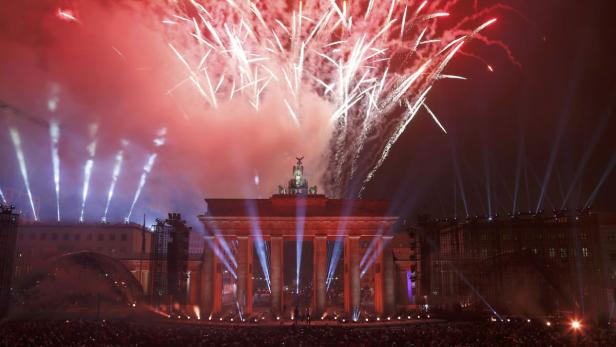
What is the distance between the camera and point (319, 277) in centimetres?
6028

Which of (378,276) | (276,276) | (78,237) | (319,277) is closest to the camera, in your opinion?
(276,276)

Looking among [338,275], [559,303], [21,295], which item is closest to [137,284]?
[21,295]

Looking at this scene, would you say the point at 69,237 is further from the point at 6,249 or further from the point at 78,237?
the point at 6,249

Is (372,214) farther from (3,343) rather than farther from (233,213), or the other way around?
(3,343)

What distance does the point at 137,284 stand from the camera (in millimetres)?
59469

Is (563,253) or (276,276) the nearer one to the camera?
(276,276)

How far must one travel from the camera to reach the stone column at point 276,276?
2330 inches

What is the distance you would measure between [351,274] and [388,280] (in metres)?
4.17

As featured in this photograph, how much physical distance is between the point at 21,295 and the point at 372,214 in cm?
3684

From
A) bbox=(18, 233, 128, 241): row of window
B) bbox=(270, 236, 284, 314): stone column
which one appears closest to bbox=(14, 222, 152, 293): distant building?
bbox=(18, 233, 128, 241): row of window

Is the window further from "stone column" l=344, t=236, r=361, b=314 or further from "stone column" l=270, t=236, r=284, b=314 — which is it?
"stone column" l=270, t=236, r=284, b=314

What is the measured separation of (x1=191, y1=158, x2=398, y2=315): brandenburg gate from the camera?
60.2 metres

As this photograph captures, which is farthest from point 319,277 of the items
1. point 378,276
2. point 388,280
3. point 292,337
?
point 292,337

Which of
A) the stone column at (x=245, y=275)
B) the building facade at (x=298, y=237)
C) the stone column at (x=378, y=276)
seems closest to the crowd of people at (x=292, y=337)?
the stone column at (x=245, y=275)
